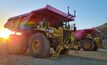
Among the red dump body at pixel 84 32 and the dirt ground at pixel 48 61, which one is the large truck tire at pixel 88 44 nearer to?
the red dump body at pixel 84 32

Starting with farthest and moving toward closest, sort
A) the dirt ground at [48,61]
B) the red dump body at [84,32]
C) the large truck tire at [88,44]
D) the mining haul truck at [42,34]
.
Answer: the red dump body at [84,32]
the large truck tire at [88,44]
the mining haul truck at [42,34]
the dirt ground at [48,61]

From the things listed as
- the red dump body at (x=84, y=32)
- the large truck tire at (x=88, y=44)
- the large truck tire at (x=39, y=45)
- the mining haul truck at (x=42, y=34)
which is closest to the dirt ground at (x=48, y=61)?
the large truck tire at (x=39, y=45)

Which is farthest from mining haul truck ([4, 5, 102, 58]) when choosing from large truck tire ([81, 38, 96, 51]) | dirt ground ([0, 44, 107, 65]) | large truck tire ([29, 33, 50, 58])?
large truck tire ([81, 38, 96, 51])

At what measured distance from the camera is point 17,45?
16.2 m

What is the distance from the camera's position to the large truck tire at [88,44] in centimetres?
2409

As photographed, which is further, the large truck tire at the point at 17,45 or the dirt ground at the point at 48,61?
the large truck tire at the point at 17,45

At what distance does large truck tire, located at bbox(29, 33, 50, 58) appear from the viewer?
45.3 feet

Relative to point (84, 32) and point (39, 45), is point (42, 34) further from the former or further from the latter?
point (84, 32)

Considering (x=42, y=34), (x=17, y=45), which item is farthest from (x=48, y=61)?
(x=17, y=45)

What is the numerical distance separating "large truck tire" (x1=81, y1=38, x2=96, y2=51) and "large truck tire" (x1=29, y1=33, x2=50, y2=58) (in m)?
10.4

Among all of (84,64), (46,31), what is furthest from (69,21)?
(84,64)

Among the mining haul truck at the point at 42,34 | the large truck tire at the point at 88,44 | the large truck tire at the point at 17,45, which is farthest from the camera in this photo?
the large truck tire at the point at 88,44

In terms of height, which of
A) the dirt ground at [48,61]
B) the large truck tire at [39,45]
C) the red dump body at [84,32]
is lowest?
the dirt ground at [48,61]

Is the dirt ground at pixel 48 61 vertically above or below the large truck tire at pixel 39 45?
below
